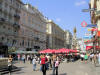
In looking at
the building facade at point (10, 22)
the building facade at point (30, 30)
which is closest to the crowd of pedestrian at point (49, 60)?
the building facade at point (10, 22)

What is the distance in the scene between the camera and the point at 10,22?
43719mm

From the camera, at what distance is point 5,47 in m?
41.2

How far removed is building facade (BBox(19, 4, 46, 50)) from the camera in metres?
51.4

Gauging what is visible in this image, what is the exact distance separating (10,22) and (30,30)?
13.8m

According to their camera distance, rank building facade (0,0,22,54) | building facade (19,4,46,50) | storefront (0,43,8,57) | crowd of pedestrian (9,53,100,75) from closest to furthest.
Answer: crowd of pedestrian (9,53,100,75) → storefront (0,43,8,57) → building facade (0,0,22,54) → building facade (19,4,46,50)

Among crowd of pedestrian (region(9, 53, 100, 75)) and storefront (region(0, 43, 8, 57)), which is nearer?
crowd of pedestrian (region(9, 53, 100, 75))

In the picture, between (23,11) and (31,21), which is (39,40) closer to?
(31,21)

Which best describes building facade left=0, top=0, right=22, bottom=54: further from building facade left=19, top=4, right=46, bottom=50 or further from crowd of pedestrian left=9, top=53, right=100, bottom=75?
crowd of pedestrian left=9, top=53, right=100, bottom=75

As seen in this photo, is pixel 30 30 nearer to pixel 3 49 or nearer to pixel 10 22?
pixel 10 22

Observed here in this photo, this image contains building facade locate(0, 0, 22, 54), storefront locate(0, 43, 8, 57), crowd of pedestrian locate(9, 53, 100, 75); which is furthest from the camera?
building facade locate(0, 0, 22, 54)

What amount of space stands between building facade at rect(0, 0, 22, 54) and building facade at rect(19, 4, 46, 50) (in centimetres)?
307

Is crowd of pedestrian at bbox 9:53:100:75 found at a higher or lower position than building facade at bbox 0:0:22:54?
lower

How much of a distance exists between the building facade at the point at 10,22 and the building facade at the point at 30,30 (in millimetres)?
3072

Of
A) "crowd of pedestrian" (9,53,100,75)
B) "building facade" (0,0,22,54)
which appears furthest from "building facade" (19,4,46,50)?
"crowd of pedestrian" (9,53,100,75)
